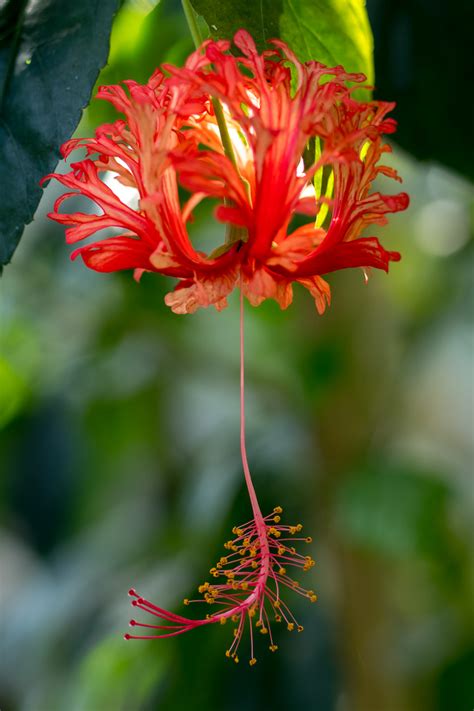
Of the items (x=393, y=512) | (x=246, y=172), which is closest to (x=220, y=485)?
(x=393, y=512)

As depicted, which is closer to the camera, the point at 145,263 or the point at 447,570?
the point at 145,263

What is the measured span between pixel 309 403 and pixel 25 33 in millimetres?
1034

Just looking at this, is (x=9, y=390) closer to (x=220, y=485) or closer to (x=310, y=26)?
(x=220, y=485)

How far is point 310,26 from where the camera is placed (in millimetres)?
664

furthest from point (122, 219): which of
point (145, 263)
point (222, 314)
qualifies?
point (222, 314)

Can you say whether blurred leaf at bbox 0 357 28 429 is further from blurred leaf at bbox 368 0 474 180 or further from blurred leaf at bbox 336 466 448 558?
blurred leaf at bbox 368 0 474 180

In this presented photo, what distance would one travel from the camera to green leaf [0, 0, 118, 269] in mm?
619

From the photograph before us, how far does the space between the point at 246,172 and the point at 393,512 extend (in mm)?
1079

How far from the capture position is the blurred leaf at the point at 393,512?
1.55 metres

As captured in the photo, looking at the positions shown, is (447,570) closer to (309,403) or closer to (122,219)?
(309,403)

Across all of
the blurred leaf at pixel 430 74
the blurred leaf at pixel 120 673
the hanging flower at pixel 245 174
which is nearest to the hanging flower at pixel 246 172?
the hanging flower at pixel 245 174

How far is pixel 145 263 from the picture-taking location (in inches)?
25.3

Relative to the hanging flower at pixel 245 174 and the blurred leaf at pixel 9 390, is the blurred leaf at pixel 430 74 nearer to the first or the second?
the hanging flower at pixel 245 174

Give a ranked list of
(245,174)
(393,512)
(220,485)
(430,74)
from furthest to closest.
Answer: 1. (220,485)
2. (393,512)
3. (430,74)
4. (245,174)
